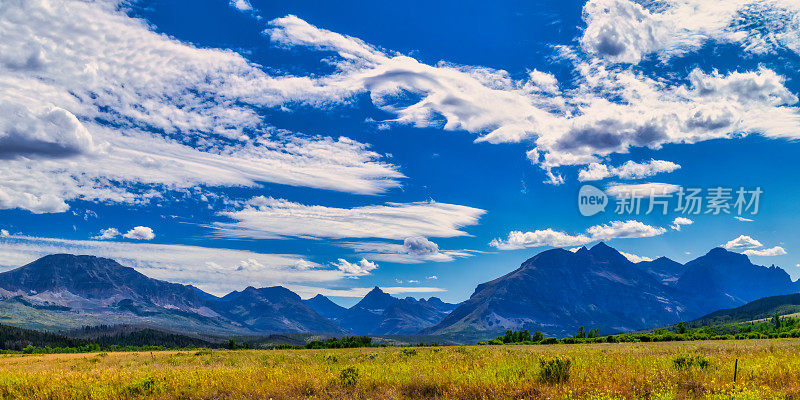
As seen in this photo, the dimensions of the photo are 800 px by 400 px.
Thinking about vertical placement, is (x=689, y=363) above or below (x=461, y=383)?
above

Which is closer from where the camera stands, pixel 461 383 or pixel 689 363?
pixel 461 383

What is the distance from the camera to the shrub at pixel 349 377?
16.5 metres

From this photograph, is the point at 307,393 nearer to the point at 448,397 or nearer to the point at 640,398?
the point at 448,397

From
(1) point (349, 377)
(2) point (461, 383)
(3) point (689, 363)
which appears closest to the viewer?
(2) point (461, 383)

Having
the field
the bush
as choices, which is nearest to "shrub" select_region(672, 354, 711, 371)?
the field

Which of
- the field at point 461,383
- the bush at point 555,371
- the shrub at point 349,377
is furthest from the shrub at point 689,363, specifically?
the shrub at point 349,377

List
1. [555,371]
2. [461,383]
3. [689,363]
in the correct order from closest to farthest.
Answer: [461,383] → [555,371] → [689,363]

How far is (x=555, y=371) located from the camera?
1577 cm

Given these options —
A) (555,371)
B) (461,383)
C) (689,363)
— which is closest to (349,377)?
(461,383)

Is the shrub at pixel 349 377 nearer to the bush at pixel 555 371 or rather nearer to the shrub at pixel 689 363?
the bush at pixel 555 371

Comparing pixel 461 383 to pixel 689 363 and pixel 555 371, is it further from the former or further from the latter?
pixel 689 363

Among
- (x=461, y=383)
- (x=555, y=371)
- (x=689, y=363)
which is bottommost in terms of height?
(x=461, y=383)

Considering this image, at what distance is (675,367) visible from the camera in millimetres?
16828

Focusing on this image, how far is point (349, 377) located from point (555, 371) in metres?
7.26
